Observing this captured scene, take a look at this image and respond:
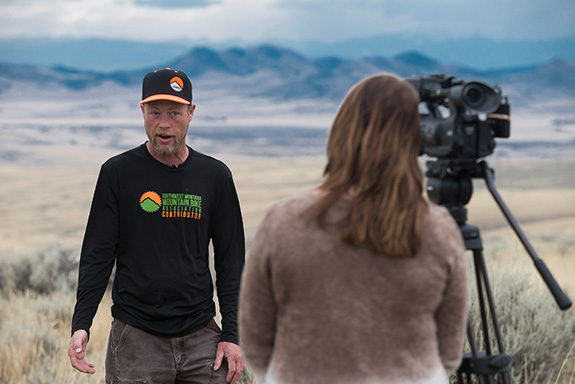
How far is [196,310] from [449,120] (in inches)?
47.9

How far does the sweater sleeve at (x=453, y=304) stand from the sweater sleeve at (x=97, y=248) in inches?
55.4

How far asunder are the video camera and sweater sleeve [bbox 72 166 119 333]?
1218mm

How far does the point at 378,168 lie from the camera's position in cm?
175

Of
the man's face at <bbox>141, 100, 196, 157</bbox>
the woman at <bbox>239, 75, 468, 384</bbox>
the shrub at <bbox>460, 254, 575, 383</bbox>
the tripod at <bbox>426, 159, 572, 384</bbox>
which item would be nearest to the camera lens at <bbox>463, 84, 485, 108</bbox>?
the tripod at <bbox>426, 159, 572, 384</bbox>


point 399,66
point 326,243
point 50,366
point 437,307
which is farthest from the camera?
point 399,66

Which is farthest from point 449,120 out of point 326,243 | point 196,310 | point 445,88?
point 196,310

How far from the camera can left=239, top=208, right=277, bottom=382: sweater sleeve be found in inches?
70.3

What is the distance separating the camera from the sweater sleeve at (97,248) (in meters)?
2.75

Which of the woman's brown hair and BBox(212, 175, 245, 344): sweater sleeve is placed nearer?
the woman's brown hair

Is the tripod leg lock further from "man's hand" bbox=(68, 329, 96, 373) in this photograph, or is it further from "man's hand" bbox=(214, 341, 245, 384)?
"man's hand" bbox=(68, 329, 96, 373)

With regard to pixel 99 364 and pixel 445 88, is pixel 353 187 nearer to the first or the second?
pixel 445 88

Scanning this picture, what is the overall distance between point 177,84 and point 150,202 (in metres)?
0.50

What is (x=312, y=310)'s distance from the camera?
69.3 inches

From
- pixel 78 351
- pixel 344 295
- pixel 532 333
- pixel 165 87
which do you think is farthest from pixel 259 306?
pixel 532 333
